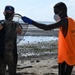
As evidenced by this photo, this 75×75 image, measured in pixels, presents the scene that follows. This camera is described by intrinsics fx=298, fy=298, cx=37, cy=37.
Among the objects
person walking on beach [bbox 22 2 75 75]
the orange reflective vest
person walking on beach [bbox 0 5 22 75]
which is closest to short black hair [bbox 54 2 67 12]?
person walking on beach [bbox 22 2 75 75]

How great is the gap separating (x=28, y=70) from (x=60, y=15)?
5103mm

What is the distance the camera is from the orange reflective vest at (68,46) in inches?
235

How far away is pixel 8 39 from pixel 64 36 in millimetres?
1788

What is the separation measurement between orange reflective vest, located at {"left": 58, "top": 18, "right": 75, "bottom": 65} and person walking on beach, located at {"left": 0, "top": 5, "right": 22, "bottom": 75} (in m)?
1.49

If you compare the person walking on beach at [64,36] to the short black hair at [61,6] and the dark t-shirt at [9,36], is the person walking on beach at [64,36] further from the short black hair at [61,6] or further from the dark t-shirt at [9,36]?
the dark t-shirt at [9,36]

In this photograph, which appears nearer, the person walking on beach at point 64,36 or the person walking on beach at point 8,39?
the person walking on beach at point 64,36

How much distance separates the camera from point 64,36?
600 cm

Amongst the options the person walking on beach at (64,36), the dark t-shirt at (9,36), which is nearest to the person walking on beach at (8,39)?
the dark t-shirt at (9,36)

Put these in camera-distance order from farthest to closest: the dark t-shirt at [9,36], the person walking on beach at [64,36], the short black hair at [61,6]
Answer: the dark t-shirt at [9,36] → the short black hair at [61,6] → the person walking on beach at [64,36]

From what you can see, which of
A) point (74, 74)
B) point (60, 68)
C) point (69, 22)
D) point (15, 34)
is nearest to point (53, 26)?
point (69, 22)

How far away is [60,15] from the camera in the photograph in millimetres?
6133

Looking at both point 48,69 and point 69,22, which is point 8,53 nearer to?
point 69,22

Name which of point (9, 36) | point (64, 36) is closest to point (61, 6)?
point (64, 36)

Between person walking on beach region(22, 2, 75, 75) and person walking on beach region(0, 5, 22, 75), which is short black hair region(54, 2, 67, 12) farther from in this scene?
person walking on beach region(0, 5, 22, 75)
